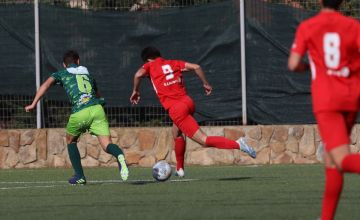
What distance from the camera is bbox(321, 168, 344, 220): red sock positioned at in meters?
8.48

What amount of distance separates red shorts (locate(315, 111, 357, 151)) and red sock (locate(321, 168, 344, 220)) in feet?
0.91

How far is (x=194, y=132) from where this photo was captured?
49.1ft

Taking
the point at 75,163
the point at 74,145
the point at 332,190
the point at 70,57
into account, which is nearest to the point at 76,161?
the point at 75,163

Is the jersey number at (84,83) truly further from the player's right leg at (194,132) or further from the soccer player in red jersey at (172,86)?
the player's right leg at (194,132)

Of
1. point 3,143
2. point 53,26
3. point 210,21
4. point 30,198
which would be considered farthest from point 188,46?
point 30,198

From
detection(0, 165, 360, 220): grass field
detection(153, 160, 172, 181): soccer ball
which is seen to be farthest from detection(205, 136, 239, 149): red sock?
detection(153, 160, 172, 181): soccer ball

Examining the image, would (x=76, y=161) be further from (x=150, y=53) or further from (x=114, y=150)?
(x=150, y=53)

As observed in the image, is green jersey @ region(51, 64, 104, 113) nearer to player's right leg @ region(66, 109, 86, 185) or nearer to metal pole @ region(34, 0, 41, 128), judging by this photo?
player's right leg @ region(66, 109, 86, 185)

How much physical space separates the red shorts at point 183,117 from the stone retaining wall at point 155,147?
161 inches

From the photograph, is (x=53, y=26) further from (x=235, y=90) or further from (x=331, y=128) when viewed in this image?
(x=331, y=128)

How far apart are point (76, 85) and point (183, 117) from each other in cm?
153

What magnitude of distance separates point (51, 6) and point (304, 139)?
5.09 meters

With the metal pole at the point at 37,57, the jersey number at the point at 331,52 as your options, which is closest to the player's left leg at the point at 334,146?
the jersey number at the point at 331,52

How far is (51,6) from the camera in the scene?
20.0 meters
